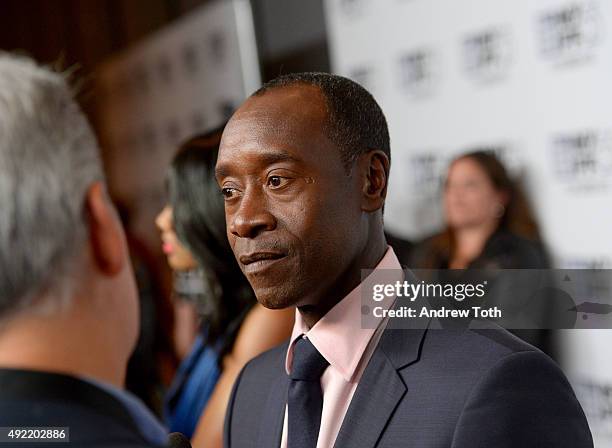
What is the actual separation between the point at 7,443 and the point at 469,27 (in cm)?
266

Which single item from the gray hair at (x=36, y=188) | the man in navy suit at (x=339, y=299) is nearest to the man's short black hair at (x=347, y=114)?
the man in navy suit at (x=339, y=299)

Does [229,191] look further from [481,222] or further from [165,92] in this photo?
[165,92]

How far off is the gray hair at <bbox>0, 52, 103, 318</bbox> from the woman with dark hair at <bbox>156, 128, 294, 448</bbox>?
100 cm

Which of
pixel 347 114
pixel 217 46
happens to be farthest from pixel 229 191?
pixel 217 46

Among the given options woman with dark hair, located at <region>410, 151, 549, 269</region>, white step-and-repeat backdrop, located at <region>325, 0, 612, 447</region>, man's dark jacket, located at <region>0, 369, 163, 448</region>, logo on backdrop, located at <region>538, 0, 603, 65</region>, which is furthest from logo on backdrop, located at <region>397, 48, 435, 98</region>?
man's dark jacket, located at <region>0, 369, 163, 448</region>

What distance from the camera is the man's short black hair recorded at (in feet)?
3.48

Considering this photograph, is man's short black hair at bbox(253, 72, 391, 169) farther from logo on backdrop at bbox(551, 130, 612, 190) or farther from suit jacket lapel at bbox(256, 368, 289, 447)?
logo on backdrop at bbox(551, 130, 612, 190)

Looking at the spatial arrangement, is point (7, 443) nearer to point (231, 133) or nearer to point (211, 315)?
point (231, 133)

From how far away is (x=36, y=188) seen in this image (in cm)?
78

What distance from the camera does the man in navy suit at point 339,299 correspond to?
3.20 feet

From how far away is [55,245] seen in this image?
798 mm

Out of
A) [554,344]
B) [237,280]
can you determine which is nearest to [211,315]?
[237,280]

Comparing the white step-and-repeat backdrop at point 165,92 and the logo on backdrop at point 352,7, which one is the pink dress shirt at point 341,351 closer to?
the logo on backdrop at point 352,7

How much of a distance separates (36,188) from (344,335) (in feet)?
1.43
